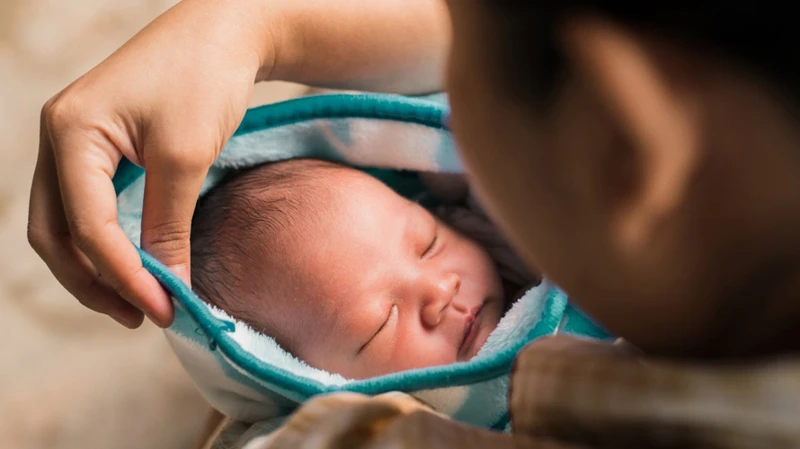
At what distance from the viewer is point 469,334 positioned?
0.66m

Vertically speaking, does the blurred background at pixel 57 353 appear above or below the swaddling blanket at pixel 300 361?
below

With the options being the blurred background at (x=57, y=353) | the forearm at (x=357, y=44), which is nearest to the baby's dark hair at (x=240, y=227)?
the forearm at (x=357, y=44)

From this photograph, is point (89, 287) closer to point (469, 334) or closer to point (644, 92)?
point (469, 334)

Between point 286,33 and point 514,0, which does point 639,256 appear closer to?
point 514,0

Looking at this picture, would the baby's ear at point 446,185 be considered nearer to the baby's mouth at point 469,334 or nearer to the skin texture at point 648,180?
the baby's mouth at point 469,334

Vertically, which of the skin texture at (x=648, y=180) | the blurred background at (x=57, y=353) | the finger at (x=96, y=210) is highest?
the skin texture at (x=648, y=180)

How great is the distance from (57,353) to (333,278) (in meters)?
0.39

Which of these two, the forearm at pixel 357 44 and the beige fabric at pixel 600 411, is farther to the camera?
the forearm at pixel 357 44

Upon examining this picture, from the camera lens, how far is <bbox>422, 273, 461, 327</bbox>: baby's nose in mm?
639

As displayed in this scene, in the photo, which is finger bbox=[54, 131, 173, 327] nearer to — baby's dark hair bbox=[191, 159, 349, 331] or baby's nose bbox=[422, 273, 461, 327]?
baby's dark hair bbox=[191, 159, 349, 331]

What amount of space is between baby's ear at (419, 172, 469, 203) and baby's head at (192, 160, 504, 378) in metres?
0.10

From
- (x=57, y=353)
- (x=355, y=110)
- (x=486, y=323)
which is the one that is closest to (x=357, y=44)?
(x=355, y=110)

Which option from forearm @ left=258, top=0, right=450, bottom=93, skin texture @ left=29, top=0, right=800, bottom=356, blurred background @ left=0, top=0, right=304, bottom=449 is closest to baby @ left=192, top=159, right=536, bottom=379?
forearm @ left=258, top=0, right=450, bottom=93

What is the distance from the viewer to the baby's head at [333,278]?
63cm
